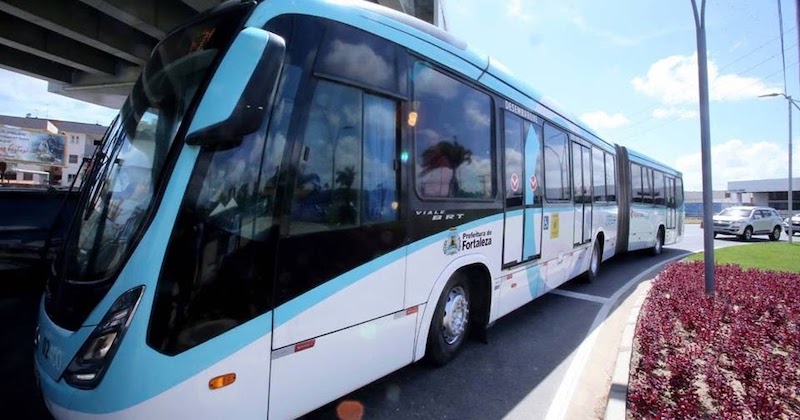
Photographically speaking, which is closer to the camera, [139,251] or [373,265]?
[139,251]

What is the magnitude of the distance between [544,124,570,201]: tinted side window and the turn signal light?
17.1 feet

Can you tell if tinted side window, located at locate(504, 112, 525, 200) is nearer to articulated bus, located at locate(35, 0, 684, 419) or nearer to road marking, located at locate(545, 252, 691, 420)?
articulated bus, located at locate(35, 0, 684, 419)

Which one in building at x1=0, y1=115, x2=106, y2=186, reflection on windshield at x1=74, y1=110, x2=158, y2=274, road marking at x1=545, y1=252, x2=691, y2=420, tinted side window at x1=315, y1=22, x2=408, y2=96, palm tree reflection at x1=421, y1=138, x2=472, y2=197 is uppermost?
building at x1=0, y1=115, x2=106, y2=186

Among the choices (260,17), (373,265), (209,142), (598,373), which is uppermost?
(260,17)

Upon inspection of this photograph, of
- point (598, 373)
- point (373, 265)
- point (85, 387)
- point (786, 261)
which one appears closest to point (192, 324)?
point (85, 387)

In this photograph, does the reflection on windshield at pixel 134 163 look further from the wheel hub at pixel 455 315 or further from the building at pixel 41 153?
the building at pixel 41 153

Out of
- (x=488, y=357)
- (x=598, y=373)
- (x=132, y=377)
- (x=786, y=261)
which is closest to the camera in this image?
(x=132, y=377)

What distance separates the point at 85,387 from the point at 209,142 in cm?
144

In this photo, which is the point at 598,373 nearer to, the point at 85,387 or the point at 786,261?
the point at 85,387

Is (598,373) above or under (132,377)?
under

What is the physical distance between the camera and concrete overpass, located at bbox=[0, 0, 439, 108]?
32.2 feet

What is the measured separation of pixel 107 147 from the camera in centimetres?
336

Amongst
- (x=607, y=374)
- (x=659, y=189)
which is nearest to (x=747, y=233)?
(x=659, y=189)

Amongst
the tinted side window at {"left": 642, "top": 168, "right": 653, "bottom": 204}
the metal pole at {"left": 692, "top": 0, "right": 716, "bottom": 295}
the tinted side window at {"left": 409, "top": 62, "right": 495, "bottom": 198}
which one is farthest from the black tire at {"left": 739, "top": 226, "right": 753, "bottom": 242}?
the tinted side window at {"left": 409, "top": 62, "right": 495, "bottom": 198}
